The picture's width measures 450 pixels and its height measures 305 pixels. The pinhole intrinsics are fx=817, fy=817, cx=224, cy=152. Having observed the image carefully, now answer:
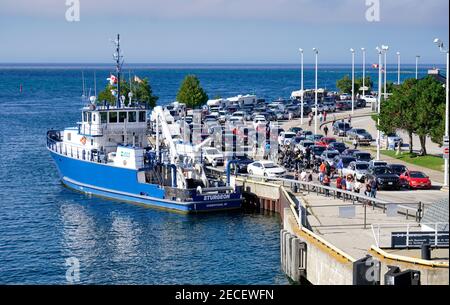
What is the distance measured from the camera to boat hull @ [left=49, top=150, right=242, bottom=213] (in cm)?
4697

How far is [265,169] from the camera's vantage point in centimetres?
4994

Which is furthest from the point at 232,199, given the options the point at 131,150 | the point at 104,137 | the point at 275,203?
the point at 104,137

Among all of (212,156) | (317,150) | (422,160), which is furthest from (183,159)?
(422,160)

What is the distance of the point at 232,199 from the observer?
155ft

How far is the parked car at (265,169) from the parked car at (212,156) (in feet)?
16.4

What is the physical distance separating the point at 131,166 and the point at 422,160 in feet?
62.0

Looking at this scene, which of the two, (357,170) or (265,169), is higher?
(357,170)

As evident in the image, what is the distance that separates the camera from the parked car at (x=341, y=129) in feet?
228

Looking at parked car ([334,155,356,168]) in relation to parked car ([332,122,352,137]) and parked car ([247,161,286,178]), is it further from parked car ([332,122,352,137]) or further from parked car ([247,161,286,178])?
parked car ([332,122,352,137])

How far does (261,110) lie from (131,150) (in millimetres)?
47190

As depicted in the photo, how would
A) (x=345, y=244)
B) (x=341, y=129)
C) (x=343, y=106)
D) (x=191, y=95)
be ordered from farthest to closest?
(x=343, y=106), (x=191, y=95), (x=341, y=129), (x=345, y=244)

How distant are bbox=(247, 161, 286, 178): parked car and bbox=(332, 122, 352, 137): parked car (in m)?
20.0

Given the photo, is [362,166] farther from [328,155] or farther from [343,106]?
[343,106]

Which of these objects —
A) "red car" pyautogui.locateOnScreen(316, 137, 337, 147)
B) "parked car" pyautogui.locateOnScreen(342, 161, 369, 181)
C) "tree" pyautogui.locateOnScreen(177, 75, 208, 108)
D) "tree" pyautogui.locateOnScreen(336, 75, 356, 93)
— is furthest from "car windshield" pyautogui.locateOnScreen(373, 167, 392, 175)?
"tree" pyautogui.locateOnScreen(336, 75, 356, 93)
